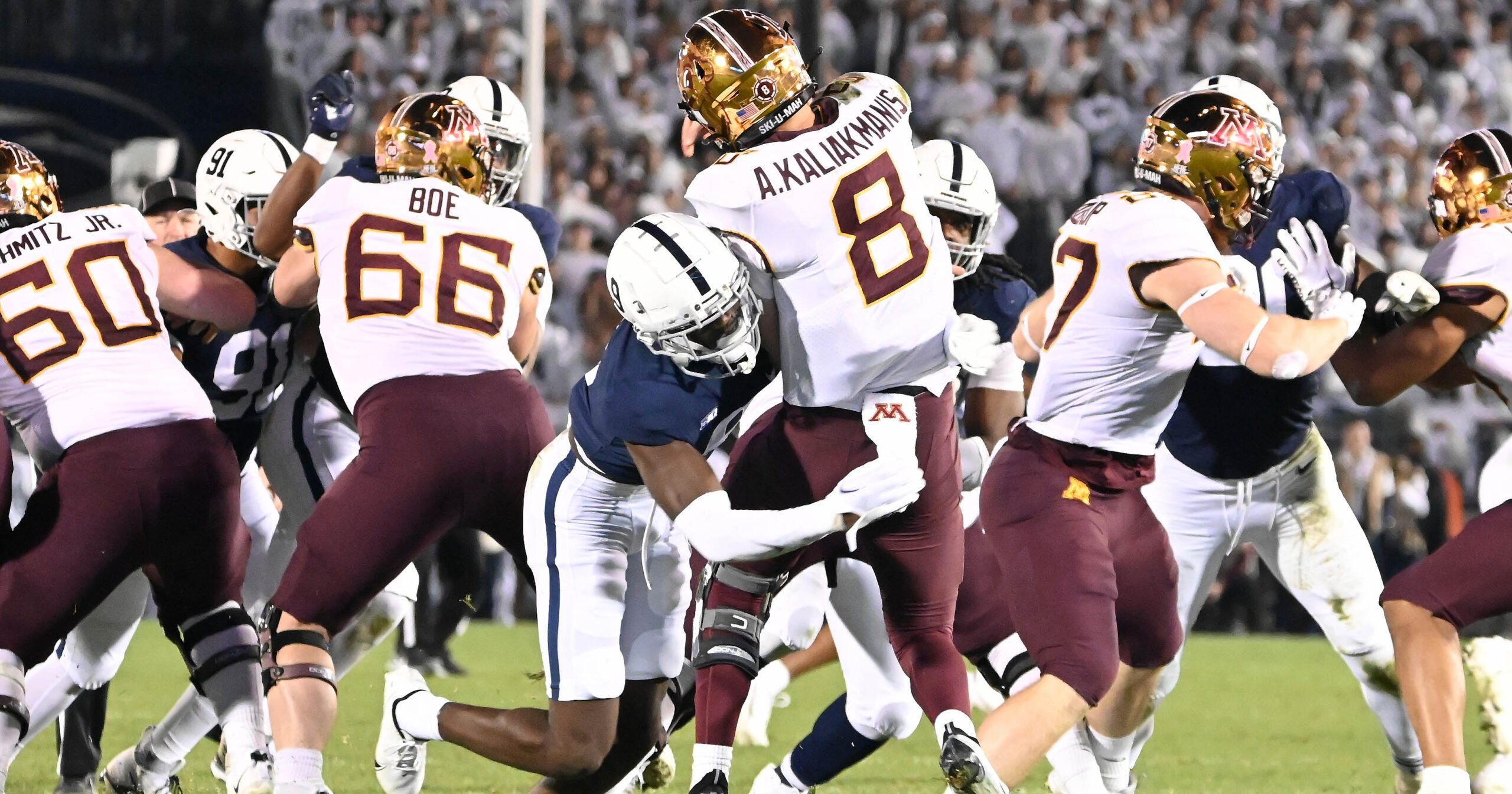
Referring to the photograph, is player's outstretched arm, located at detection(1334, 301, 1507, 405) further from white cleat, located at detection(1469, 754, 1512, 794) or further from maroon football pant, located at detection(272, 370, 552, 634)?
maroon football pant, located at detection(272, 370, 552, 634)

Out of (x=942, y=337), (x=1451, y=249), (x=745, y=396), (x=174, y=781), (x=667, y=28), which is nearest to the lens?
(x=745, y=396)

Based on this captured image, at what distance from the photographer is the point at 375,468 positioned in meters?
4.29

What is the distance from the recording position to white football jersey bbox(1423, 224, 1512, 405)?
14.3 feet

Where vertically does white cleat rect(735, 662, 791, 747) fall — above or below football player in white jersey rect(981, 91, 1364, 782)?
below

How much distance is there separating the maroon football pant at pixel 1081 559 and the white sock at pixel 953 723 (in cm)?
23

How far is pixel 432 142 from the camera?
480 cm

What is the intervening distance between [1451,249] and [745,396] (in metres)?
1.88

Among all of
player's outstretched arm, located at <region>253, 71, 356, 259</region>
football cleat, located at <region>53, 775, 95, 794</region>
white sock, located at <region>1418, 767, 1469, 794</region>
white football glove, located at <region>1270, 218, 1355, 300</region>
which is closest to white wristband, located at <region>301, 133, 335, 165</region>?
player's outstretched arm, located at <region>253, 71, 356, 259</region>

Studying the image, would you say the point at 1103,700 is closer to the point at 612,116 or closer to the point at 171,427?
the point at 171,427

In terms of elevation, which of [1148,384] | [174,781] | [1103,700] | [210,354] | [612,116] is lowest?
[612,116]

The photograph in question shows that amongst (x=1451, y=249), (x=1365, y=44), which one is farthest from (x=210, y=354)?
(x=1365, y=44)

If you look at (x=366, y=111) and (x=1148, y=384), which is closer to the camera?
(x=1148, y=384)

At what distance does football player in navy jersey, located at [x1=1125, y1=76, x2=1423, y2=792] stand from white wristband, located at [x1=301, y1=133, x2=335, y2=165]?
2.48 m

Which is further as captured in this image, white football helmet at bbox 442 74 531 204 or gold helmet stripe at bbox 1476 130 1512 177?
white football helmet at bbox 442 74 531 204
